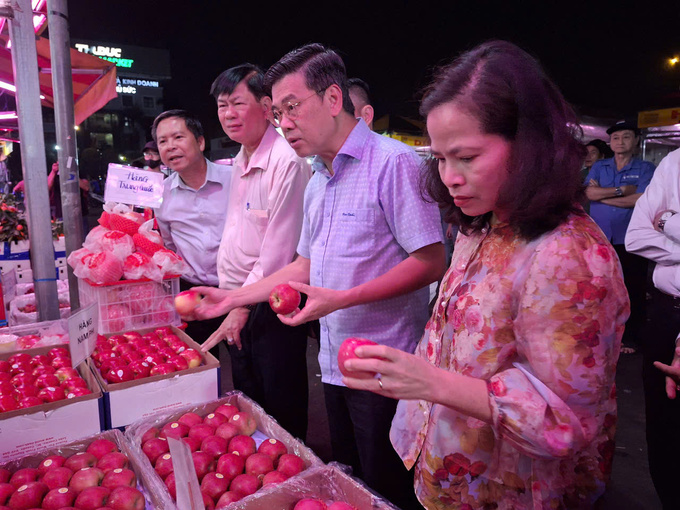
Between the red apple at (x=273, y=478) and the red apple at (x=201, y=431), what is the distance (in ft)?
1.08

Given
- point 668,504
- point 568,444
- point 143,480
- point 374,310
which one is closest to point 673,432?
point 668,504

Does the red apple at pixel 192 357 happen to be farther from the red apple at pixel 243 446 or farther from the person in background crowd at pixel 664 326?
the person in background crowd at pixel 664 326

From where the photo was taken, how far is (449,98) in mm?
1089

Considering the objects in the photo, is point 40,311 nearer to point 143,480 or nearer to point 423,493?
point 143,480

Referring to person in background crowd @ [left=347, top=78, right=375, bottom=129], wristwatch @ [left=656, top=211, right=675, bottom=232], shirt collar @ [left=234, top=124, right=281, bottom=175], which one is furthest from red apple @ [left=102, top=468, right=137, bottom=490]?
person in background crowd @ [left=347, top=78, right=375, bottom=129]

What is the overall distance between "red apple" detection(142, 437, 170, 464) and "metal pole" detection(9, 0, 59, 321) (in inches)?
79.8

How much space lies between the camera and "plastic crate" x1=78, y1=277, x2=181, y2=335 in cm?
246

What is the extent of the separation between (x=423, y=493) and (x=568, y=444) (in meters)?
0.49

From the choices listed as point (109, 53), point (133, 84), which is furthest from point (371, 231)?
point (133, 84)

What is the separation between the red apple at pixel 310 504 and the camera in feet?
4.15

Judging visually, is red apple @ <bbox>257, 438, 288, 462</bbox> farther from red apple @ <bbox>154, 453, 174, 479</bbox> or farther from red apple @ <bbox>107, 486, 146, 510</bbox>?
red apple @ <bbox>107, 486, 146, 510</bbox>

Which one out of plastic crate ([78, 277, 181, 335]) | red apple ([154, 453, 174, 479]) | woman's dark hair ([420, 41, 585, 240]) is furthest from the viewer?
plastic crate ([78, 277, 181, 335])

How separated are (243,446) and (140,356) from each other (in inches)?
30.3

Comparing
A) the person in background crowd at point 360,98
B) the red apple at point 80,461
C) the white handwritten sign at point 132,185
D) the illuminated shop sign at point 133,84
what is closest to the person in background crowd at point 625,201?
the person in background crowd at point 360,98
